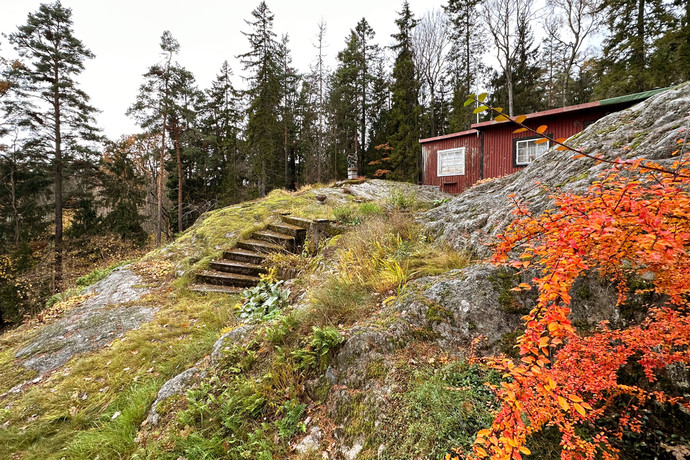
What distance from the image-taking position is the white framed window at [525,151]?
9.58 meters

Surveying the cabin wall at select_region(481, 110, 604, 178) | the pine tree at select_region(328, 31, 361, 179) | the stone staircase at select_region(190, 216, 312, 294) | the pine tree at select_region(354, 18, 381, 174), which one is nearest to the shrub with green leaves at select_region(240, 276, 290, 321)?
the stone staircase at select_region(190, 216, 312, 294)

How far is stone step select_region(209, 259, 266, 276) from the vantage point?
531cm

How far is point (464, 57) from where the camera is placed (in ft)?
63.9

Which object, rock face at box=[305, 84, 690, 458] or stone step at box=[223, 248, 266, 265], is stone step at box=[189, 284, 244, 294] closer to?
stone step at box=[223, 248, 266, 265]

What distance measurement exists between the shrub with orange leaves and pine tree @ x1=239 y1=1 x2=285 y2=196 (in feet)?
52.5

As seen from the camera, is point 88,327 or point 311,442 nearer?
point 311,442

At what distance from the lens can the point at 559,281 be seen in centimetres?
121

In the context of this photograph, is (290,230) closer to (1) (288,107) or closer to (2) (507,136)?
(2) (507,136)

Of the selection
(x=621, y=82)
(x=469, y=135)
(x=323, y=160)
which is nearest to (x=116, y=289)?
(x=469, y=135)

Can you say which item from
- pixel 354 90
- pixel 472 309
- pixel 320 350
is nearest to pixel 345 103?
pixel 354 90

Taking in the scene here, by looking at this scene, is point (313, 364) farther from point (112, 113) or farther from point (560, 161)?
point (112, 113)

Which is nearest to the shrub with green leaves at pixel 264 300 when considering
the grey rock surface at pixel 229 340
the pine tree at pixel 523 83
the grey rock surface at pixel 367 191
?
the grey rock surface at pixel 229 340

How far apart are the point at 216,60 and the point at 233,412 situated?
80.1ft

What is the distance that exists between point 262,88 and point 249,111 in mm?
1495
